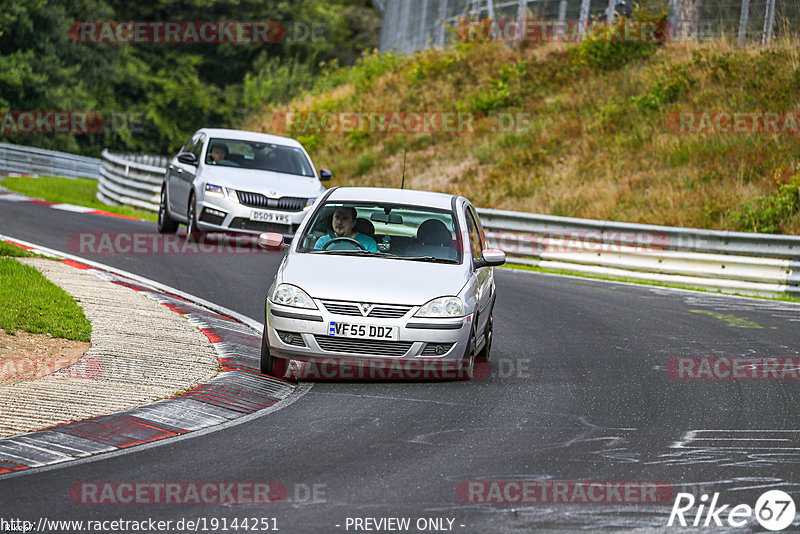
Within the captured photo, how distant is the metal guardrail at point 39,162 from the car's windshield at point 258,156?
21865 millimetres

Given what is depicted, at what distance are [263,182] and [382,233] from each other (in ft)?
27.9

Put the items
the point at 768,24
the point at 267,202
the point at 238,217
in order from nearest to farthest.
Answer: the point at 238,217 → the point at 267,202 → the point at 768,24

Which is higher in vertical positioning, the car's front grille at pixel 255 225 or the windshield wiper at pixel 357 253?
the windshield wiper at pixel 357 253

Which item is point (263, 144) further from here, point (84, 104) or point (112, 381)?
point (84, 104)

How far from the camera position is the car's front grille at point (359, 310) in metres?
9.15

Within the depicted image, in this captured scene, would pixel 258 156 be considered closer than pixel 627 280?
No

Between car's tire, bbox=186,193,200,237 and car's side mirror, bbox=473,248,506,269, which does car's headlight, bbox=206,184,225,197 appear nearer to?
car's tire, bbox=186,193,200,237

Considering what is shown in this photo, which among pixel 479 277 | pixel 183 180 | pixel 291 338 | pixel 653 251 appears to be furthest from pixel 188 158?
pixel 291 338

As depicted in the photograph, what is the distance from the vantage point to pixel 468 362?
9.68 metres
